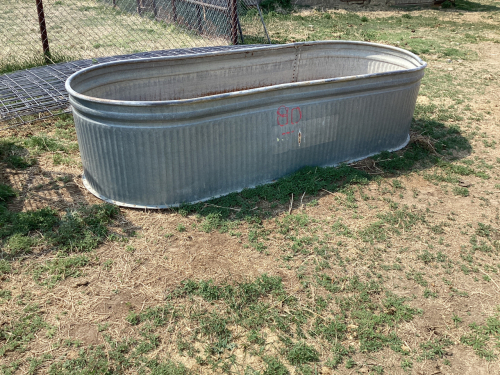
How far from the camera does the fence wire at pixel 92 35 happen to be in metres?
5.98

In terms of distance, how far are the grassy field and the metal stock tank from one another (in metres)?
0.20

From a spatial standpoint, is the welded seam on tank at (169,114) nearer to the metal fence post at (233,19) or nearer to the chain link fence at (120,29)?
the chain link fence at (120,29)

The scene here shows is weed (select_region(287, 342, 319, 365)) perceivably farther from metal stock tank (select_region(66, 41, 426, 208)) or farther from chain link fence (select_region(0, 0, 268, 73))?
chain link fence (select_region(0, 0, 268, 73))

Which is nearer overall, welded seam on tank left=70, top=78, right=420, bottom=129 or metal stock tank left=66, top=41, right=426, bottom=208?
welded seam on tank left=70, top=78, right=420, bottom=129

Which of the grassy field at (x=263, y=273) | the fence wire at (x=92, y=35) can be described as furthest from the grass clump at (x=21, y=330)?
the fence wire at (x=92, y=35)

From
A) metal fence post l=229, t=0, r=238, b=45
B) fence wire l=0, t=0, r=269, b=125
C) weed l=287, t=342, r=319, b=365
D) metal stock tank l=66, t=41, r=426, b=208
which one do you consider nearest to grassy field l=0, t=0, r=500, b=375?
weed l=287, t=342, r=319, b=365

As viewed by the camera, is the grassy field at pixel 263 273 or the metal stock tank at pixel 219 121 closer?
the grassy field at pixel 263 273

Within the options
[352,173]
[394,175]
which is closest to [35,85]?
[352,173]

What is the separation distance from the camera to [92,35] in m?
10.2

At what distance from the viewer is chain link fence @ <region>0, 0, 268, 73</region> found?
28.1 ft

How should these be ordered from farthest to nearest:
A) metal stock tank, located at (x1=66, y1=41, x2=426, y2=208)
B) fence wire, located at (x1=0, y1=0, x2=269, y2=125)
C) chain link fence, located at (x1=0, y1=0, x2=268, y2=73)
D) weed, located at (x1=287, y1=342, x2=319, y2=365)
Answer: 1. chain link fence, located at (x1=0, y1=0, x2=268, y2=73)
2. fence wire, located at (x1=0, y1=0, x2=269, y2=125)
3. metal stock tank, located at (x1=66, y1=41, x2=426, y2=208)
4. weed, located at (x1=287, y1=342, x2=319, y2=365)

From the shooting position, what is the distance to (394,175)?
204 inches

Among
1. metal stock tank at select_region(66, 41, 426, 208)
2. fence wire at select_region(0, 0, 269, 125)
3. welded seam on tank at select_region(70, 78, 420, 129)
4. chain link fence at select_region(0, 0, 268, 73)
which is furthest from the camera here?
chain link fence at select_region(0, 0, 268, 73)

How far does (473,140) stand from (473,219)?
6.83ft
